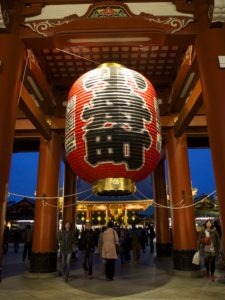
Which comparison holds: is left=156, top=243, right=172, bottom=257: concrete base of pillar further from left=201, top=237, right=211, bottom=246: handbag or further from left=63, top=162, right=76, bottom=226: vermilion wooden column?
left=201, top=237, right=211, bottom=246: handbag

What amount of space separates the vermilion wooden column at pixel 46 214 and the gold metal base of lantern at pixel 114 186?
19.5 ft

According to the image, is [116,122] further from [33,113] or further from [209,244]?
[209,244]

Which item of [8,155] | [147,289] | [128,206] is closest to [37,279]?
[147,289]

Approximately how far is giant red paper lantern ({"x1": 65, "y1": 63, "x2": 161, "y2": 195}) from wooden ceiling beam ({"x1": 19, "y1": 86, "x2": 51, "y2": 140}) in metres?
3.29

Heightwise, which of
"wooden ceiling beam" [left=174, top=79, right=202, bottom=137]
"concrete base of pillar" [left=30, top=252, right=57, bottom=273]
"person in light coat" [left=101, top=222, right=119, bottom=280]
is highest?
"wooden ceiling beam" [left=174, top=79, right=202, bottom=137]

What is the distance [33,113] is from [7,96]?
2433 mm

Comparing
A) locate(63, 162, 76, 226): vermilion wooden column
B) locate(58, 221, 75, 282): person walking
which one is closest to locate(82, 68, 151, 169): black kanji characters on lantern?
locate(58, 221, 75, 282): person walking

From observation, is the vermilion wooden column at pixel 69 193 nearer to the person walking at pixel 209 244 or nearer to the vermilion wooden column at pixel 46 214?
the vermilion wooden column at pixel 46 214

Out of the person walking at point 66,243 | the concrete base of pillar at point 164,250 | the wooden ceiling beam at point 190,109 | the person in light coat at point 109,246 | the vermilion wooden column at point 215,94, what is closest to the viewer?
the vermilion wooden column at point 215,94

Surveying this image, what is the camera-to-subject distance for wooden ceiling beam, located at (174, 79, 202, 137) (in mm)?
7473

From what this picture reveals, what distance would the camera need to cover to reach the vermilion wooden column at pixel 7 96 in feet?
18.3

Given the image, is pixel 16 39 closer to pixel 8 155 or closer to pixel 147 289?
pixel 8 155

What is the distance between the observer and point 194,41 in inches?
256

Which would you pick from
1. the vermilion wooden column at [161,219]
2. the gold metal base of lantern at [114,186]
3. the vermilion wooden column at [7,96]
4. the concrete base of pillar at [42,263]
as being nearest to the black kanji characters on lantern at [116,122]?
the gold metal base of lantern at [114,186]
